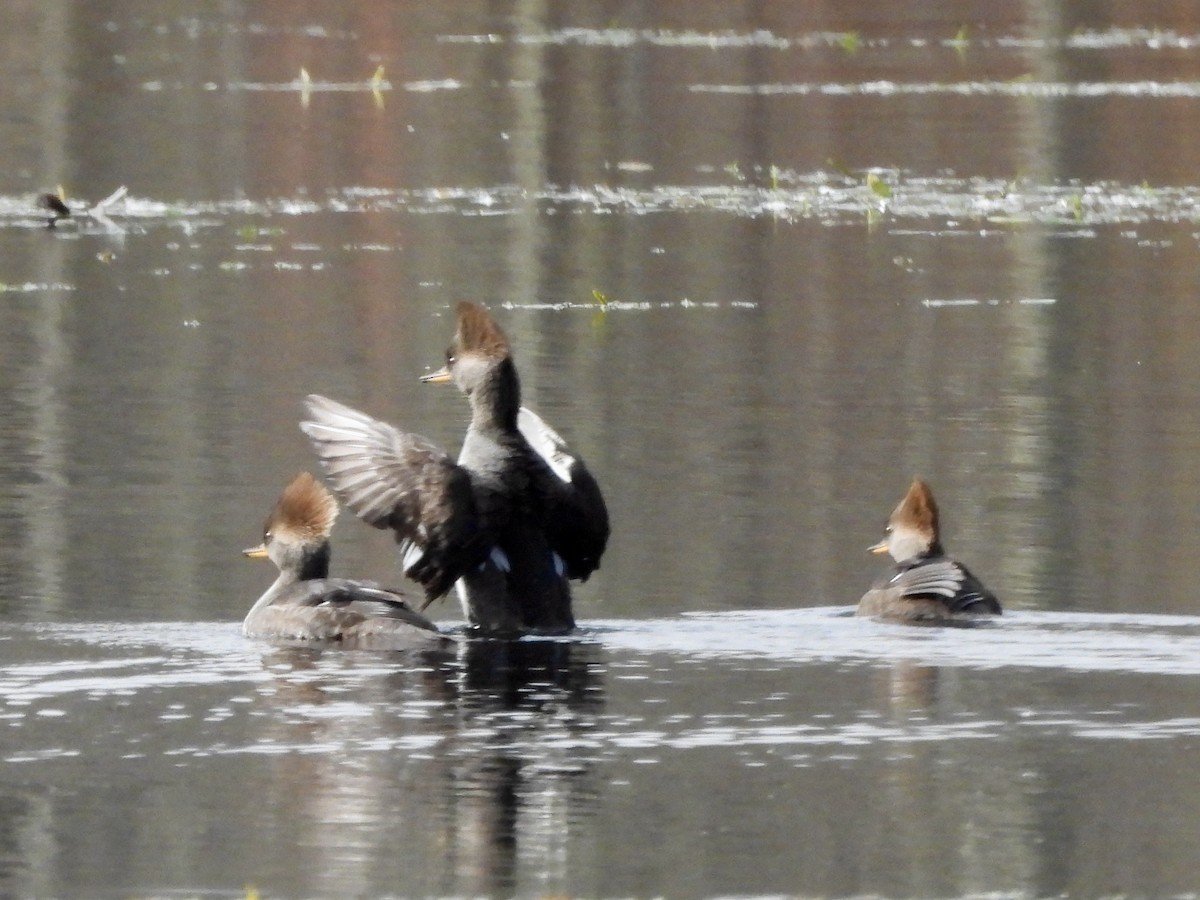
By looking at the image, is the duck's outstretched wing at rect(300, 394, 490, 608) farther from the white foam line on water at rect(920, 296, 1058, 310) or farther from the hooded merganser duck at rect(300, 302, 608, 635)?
the white foam line on water at rect(920, 296, 1058, 310)

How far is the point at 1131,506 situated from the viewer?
39.1 feet

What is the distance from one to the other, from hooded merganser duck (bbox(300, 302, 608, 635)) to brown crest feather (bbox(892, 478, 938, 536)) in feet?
3.69

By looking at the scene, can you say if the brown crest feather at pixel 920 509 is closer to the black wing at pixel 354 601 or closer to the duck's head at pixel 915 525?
the duck's head at pixel 915 525

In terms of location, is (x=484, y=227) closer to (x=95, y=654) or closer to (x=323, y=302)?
(x=323, y=302)

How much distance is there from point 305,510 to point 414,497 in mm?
377

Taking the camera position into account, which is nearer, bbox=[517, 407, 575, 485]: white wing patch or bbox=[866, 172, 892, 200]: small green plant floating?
bbox=[517, 407, 575, 485]: white wing patch

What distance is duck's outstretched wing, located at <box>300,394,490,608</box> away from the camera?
9922 millimetres

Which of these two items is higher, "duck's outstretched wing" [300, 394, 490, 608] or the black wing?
"duck's outstretched wing" [300, 394, 490, 608]

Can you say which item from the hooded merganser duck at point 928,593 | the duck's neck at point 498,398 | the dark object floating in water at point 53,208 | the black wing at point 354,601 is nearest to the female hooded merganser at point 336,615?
the black wing at point 354,601

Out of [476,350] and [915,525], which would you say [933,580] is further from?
[476,350]

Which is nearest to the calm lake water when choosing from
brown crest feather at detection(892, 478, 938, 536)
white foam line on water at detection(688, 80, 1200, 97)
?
brown crest feather at detection(892, 478, 938, 536)

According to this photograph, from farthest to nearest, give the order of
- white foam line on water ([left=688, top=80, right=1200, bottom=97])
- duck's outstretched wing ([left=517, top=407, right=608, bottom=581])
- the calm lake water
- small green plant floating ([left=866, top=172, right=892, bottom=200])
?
white foam line on water ([left=688, top=80, right=1200, bottom=97]) → small green plant floating ([left=866, top=172, right=892, bottom=200]) → duck's outstretched wing ([left=517, top=407, right=608, bottom=581]) → the calm lake water

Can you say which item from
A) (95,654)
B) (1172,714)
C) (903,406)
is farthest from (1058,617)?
(903,406)

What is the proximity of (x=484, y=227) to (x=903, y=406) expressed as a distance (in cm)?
833
